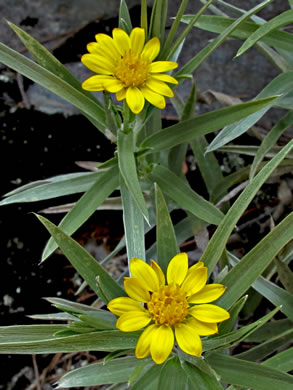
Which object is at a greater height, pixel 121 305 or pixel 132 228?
pixel 132 228

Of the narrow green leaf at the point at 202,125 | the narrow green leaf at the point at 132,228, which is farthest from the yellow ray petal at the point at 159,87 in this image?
the narrow green leaf at the point at 132,228

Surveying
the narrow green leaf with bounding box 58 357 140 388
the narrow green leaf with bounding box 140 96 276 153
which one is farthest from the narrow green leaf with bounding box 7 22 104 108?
the narrow green leaf with bounding box 58 357 140 388

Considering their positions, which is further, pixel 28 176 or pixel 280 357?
pixel 28 176

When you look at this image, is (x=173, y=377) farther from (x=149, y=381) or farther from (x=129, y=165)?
(x=129, y=165)

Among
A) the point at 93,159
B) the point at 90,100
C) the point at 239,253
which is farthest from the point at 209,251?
the point at 93,159

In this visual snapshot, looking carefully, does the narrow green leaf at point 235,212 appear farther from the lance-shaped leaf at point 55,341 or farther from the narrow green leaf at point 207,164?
the narrow green leaf at point 207,164

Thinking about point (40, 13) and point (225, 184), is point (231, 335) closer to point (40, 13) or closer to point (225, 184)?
point (225, 184)

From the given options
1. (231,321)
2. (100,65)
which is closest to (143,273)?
(231,321)

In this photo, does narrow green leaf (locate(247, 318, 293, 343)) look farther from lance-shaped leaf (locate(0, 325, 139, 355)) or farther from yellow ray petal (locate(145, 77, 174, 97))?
yellow ray petal (locate(145, 77, 174, 97))
